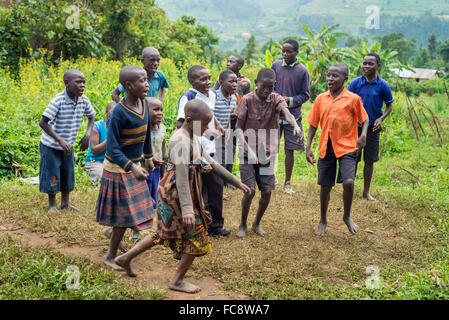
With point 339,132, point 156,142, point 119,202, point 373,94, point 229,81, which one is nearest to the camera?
point 119,202

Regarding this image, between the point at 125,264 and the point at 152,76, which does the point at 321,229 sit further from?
the point at 152,76

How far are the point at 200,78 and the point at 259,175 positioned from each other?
121cm

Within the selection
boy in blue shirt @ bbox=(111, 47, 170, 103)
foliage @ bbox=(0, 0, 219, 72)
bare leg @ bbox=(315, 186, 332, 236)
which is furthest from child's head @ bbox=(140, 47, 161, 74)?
foliage @ bbox=(0, 0, 219, 72)

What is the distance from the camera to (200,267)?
3.97m

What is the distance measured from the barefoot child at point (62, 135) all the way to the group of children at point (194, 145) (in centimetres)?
1

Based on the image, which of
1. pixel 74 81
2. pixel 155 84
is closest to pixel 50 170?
pixel 74 81

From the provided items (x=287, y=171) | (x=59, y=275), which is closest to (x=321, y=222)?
(x=287, y=171)

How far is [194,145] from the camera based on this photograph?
3451 mm

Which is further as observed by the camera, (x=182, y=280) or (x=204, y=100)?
(x=204, y=100)

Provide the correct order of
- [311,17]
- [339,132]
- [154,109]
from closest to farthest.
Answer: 1. [154,109]
2. [339,132]
3. [311,17]

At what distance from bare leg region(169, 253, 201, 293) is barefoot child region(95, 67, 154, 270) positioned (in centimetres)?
52

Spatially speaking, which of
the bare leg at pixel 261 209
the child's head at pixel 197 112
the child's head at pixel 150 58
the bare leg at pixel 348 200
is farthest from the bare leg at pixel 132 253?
the child's head at pixel 150 58

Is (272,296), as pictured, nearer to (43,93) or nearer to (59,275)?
(59,275)

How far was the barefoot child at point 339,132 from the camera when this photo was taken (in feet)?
15.8
